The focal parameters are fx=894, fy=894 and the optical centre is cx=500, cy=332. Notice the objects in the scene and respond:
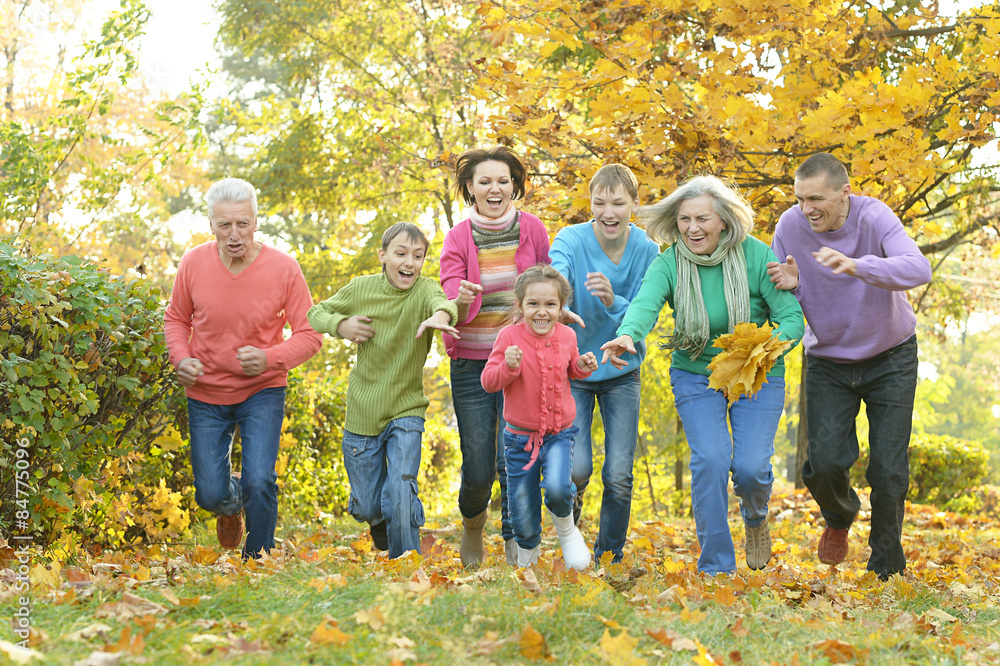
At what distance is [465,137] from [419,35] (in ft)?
6.04

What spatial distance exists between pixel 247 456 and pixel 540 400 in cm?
165

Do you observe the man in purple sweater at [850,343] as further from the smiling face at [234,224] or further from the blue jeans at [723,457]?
the smiling face at [234,224]

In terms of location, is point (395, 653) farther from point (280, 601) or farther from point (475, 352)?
point (475, 352)

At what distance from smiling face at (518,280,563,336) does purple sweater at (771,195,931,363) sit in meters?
1.33

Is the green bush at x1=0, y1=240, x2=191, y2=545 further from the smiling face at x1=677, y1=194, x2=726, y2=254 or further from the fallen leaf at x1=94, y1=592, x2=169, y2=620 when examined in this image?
the smiling face at x1=677, y1=194, x2=726, y2=254

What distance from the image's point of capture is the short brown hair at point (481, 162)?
5.19 meters

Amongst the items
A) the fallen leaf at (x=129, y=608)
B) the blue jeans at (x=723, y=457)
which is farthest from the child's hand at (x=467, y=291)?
the fallen leaf at (x=129, y=608)

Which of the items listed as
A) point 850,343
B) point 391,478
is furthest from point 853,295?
point 391,478

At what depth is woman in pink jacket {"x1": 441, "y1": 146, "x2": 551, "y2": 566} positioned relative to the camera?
16.7 ft

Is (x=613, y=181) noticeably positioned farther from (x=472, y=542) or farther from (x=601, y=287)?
(x=472, y=542)

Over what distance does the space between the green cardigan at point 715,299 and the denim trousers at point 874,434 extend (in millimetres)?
432

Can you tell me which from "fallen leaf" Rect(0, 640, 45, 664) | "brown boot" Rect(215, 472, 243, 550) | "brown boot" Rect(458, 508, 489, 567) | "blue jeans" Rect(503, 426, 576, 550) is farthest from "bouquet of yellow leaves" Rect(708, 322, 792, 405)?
"fallen leaf" Rect(0, 640, 45, 664)

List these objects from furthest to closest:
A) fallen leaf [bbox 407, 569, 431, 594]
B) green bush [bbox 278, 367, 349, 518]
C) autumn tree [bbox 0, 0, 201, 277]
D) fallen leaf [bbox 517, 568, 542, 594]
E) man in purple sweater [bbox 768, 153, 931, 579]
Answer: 1. autumn tree [bbox 0, 0, 201, 277]
2. green bush [bbox 278, 367, 349, 518]
3. man in purple sweater [bbox 768, 153, 931, 579]
4. fallen leaf [bbox 517, 568, 542, 594]
5. fallen leaf [bbox 407, 569, 431, 594]

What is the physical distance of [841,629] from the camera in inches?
134
